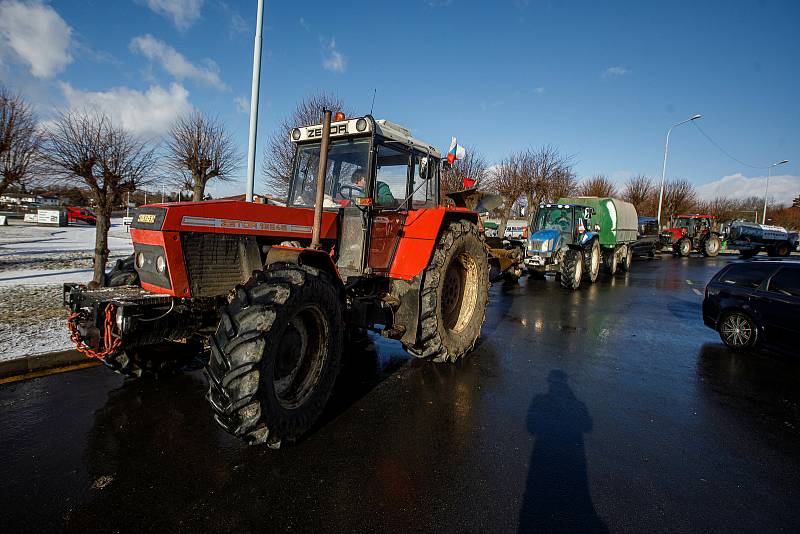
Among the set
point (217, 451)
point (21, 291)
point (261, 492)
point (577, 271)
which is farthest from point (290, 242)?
point (577, 271)

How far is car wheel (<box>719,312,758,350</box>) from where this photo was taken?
599cm

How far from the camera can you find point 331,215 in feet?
14.8

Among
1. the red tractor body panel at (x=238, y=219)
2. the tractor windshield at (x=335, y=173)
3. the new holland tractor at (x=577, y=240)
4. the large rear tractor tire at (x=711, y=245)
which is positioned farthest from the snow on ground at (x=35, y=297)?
the large rear tractor tire at (x=711, y=245)

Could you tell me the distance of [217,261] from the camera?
11.8 ft

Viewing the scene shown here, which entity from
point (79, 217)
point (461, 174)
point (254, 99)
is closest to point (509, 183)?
point (461, 174)

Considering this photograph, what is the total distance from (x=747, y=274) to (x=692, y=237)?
23.4 meters

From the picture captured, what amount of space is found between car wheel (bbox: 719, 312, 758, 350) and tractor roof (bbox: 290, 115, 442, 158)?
5.21 meters

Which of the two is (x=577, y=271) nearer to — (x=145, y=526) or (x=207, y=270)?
(x=207, y=270)

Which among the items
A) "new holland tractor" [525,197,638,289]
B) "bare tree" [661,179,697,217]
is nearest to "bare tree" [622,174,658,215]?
"bare tree" [661,179,697,217]

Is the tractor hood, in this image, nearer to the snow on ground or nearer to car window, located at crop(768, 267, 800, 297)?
car window, located at crop(768, 267, 800, 297)

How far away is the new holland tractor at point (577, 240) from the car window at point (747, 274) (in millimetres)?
5533

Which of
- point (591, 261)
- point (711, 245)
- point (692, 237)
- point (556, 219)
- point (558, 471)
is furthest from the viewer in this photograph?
point (692, 237)

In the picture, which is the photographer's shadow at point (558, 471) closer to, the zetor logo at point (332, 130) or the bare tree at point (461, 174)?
the zetor logo at point (332, 130)

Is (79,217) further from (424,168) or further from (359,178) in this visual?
(424,168)
